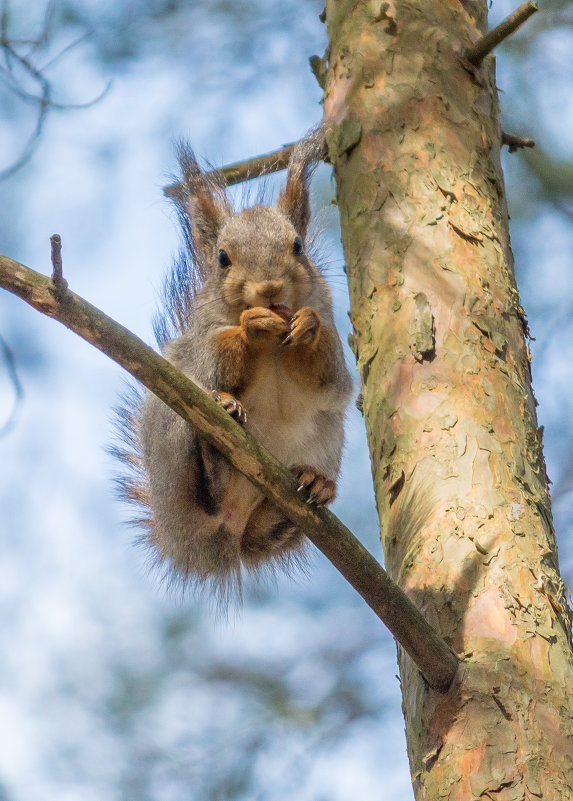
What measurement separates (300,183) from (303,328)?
0.68m

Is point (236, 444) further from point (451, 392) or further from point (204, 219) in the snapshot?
point (204, 219)

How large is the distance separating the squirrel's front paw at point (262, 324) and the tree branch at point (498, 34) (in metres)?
0.67

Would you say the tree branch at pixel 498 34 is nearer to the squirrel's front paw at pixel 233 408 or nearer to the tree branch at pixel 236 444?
the squirrel's front paw at pixel 233 408

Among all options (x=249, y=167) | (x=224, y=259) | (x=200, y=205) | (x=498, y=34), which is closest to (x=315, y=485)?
(x=224, y=259)

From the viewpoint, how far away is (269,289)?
1.93 meters

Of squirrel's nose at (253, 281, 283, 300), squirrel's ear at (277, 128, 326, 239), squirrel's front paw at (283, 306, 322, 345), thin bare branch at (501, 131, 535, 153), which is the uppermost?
squirrel's ear at (277, 128, 326, 239)

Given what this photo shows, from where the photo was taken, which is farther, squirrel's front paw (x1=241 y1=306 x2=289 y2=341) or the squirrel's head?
the squirrel's head

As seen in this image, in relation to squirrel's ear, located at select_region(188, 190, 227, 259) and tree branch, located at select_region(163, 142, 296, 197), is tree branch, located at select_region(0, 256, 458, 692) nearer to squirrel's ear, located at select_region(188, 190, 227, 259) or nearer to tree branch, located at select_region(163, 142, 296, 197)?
squirrel's ear, located at select_region(188, 190, 227, 259)

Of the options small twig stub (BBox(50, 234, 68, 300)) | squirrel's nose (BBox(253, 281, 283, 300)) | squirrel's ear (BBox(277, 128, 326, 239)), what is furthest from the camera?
squirrel's ear (BBox(277, 128, 326, 239))

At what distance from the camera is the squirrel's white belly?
203 cm

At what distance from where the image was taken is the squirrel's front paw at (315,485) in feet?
4.55

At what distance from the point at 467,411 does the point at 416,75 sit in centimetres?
77

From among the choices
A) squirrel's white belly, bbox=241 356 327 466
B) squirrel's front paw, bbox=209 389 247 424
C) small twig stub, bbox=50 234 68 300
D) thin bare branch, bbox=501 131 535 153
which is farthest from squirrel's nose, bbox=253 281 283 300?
small twig stub, bbox=50 234 68 300

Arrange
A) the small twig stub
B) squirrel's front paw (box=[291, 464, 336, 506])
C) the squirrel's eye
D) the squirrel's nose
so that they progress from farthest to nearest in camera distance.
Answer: the squirrel's eye, the squirrel's nose, squirrel's front paw (box=[291, 464, 336, 506]), the small twig stub
